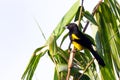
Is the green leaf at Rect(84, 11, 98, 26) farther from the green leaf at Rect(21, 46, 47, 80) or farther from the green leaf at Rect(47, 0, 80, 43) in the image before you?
the green leaf at Rect(21, 46, 47, 80)

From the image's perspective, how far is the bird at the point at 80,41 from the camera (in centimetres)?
258

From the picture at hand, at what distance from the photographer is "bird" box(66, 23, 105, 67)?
8.46ft

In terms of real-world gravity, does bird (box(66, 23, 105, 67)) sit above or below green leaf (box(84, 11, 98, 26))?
below

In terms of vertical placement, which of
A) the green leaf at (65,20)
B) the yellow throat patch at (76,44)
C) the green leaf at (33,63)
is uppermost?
the green leaf at (65,20)

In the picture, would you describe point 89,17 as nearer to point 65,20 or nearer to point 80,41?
point 65,20

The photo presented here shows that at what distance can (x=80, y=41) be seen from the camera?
3725 mm

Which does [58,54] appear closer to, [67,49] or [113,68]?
[67,49]

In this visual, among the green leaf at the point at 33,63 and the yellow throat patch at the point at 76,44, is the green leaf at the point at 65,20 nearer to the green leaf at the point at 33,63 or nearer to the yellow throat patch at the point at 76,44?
the green leaf at the point at 33,63

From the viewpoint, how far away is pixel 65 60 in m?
2.62

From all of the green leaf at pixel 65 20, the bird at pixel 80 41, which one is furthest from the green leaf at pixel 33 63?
the bird at pixel 80 41

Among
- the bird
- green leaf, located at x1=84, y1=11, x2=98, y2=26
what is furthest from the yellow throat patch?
green leaf, located at x1=84, y1=11, x2=98, y2=26

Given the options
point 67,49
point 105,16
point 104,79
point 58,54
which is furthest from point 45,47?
point 105,16

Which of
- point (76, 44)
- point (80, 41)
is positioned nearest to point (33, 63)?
point (76, 44)

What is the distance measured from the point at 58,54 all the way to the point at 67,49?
210 millimetres
